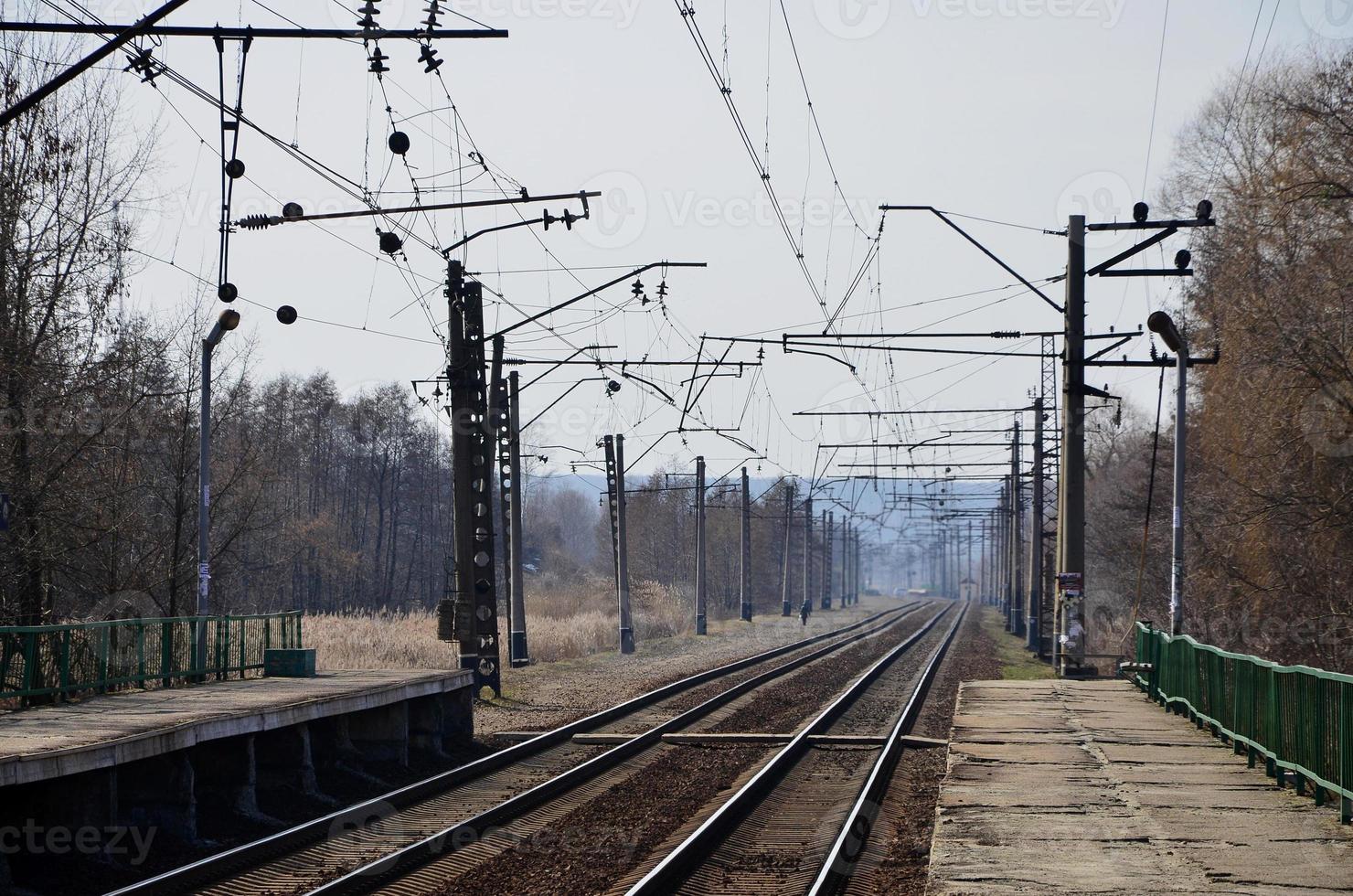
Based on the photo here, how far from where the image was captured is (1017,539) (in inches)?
2270

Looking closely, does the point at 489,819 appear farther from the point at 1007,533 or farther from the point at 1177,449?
the point at 1007,533

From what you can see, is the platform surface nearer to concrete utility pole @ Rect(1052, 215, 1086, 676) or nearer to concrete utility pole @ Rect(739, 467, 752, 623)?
concrete utility pole @ Rect(1052, 215, 1086, 676)

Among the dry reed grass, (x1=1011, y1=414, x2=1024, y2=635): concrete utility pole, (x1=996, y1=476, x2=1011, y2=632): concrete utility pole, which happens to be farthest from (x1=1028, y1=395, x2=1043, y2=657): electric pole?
the dry reed grass

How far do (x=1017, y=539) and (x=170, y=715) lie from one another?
155 ft

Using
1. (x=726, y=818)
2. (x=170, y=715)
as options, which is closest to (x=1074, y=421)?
(x=726, y=818)

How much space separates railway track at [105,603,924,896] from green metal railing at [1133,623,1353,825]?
7.22 m

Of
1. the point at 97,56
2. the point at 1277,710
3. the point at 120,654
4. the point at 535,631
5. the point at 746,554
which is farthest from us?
the point at 746,554

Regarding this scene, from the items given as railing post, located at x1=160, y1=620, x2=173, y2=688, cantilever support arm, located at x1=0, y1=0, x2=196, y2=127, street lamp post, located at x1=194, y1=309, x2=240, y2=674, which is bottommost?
railing post, located at x1=160, y1=620, x2=173, y2=688

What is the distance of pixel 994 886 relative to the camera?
9367 millimetres

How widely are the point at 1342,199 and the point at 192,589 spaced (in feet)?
80.6

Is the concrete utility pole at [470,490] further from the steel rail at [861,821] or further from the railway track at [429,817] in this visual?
the steel rail at [861,821]

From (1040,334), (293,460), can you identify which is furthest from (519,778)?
(293,460)

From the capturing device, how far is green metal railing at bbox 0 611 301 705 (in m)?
15.0

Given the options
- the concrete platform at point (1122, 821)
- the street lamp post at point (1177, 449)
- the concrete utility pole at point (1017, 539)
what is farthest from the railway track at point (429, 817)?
the concrete utility pole at point (1017, 539)
